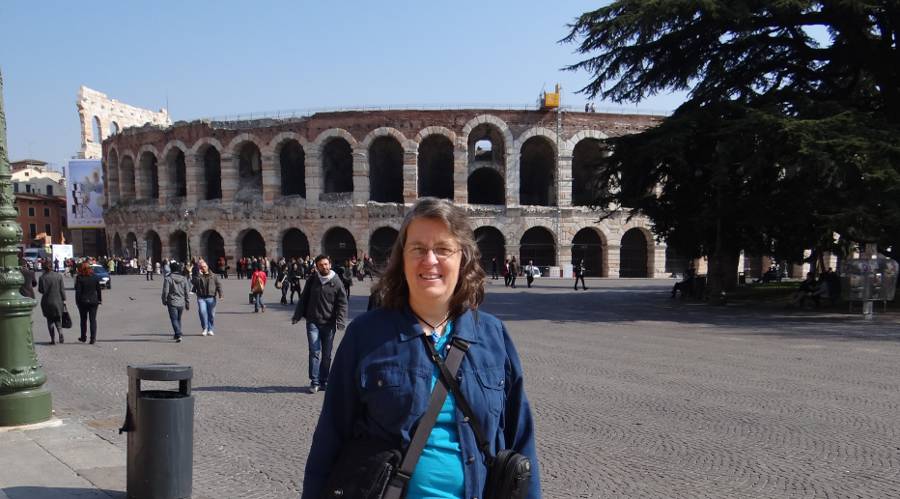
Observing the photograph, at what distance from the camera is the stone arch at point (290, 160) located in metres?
40.6

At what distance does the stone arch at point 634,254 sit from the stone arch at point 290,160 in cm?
2180

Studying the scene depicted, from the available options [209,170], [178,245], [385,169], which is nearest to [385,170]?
[385,169]

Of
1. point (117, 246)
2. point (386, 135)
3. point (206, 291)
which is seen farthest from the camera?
point (117, 246)

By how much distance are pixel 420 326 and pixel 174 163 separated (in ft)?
154

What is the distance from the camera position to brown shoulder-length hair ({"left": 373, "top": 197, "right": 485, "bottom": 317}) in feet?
7.43

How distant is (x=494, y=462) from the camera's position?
6.89 feet

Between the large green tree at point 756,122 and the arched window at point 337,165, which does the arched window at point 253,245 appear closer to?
the arched window at point 337,165

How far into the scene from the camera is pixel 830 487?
4441 millimetres

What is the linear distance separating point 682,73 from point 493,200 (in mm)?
25612

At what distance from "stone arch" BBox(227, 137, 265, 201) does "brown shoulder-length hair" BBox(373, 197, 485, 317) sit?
4076cm

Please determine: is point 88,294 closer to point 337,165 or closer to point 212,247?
point 337,165

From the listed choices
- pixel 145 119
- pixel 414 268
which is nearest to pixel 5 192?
pixel 414 268

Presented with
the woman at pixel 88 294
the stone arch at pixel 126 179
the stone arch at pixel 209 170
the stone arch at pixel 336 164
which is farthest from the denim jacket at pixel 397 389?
the stone arch at pixel 126 179

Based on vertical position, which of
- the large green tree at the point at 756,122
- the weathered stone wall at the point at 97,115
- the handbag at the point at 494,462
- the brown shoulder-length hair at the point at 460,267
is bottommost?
the handbag at the point at 494,462
